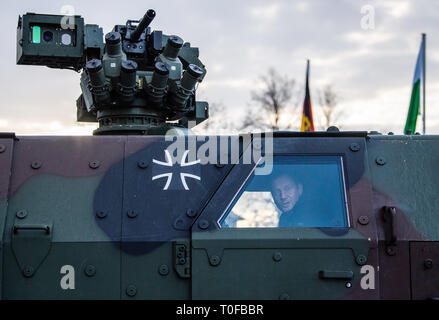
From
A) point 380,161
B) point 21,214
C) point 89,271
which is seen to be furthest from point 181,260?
point 380,161

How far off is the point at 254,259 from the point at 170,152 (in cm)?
95

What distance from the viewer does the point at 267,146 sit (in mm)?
4492

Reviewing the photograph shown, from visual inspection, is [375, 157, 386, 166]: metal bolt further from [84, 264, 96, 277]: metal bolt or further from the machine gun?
[84, 264, 96, 277]: metal bolt

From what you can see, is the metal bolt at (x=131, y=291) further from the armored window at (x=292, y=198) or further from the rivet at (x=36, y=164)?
the rivet at (x=36, y=164)

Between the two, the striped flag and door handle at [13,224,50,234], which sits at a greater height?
the striped flag

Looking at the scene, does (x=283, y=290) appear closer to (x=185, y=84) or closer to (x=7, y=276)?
(x=7, y=276)

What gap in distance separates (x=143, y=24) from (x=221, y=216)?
97.0 inches

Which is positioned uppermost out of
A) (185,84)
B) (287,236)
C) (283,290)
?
(185,84)

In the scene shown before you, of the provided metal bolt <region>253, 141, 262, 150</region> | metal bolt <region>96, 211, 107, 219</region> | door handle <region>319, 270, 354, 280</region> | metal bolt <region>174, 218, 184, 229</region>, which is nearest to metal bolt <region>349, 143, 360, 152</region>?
metal bolt <region>253, 141, 262, 150</region>

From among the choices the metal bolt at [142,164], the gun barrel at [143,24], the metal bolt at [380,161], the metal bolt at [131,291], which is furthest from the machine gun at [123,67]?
the metal bolt at [380,161]

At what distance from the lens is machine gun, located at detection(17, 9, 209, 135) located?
5.74 meters

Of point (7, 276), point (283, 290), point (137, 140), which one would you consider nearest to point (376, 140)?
point (283, 290)

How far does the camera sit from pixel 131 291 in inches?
165

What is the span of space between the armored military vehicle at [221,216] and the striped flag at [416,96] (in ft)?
30.6
